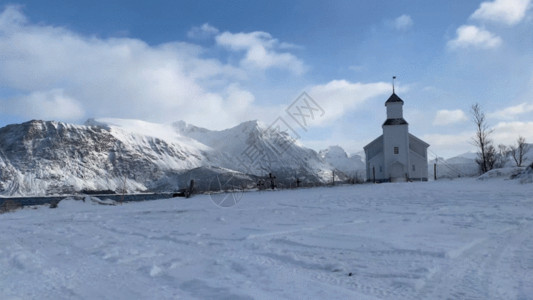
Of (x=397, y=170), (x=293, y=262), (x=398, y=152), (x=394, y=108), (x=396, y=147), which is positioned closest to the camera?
(x=293, y=262)

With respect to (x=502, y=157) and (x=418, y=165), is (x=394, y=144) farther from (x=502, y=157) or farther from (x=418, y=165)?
(x=502, y=157)

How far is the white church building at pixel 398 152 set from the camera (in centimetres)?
4703

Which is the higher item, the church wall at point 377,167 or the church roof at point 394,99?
the church roof at point 394,99

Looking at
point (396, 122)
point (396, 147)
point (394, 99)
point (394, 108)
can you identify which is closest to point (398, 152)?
point (396, 147)

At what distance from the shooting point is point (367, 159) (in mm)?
54062

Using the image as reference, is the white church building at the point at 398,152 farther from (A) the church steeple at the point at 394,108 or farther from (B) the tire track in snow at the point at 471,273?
(B) the tire track in snow at the point at 471,273

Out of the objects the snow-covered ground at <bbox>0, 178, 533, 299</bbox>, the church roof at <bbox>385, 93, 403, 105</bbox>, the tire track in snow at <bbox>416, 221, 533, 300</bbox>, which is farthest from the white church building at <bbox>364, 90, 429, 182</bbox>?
the tire track in snow at <bbox>416, 221, 533, 300</bbox>

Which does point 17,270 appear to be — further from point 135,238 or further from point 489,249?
point 489,249

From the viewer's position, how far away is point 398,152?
156 ft

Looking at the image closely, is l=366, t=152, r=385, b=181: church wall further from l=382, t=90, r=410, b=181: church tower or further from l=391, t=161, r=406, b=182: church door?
l=391, t=161, r=406, b=182: church door

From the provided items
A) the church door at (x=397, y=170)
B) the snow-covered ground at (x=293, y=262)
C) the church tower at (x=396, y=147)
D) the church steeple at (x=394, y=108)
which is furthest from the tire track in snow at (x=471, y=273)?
the church steeple at (x=394, y=108)

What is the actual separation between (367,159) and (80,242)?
48997mm

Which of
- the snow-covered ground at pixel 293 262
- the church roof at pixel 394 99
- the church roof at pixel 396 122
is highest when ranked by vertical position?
the church roof at pixel 394 99

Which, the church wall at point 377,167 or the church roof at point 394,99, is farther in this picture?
the church roof at point 394,99
